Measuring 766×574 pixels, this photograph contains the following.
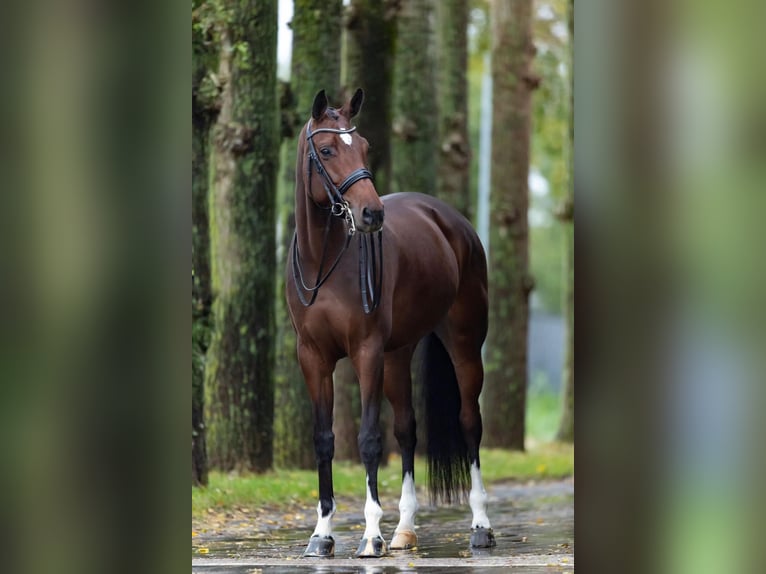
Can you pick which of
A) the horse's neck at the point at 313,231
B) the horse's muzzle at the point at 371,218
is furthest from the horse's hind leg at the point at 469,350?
the horse's muzzle at the point at 371,218

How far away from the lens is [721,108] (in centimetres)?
338

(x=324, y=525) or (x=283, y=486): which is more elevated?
(x=324, y=525)

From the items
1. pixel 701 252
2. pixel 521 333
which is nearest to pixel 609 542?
pixel 701 252

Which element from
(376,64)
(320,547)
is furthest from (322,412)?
(376,64)

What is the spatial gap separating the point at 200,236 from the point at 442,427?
2.12m

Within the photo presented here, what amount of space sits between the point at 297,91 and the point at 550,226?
64.0 ft

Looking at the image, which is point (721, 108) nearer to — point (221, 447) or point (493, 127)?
point (221, 447)

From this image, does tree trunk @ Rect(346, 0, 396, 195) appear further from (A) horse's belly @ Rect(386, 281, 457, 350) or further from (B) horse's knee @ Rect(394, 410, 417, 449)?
(B) horse's knee @ Rect(394, 410, 417, 449)

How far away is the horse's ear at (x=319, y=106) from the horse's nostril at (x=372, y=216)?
651 millimetres

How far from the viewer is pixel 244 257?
8961 millimetres

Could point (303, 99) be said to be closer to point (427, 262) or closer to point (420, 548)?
point (427, 262)

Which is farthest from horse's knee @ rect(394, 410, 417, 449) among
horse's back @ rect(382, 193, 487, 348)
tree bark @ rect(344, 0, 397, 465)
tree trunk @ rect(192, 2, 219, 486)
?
tree bark @ rect(344, 0, 397, 465)

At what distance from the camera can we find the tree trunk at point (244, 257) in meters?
8.65

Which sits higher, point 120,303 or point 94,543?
point 120,303
